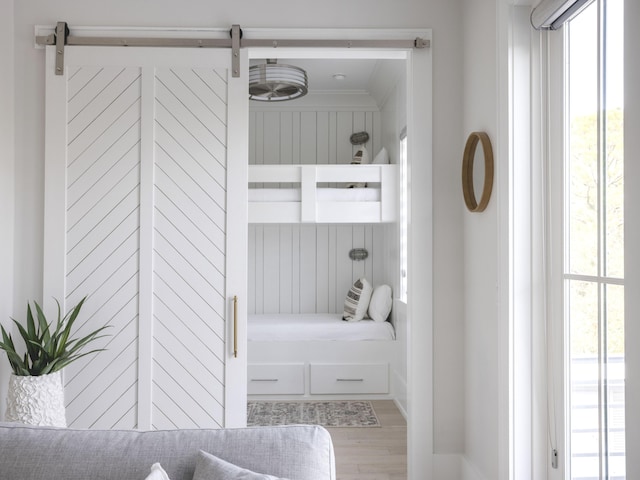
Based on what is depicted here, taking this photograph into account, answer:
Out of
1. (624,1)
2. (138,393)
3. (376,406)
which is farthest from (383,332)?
(624,1)

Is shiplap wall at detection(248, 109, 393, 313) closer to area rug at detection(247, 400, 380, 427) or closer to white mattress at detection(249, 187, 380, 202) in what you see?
white mattress at detection(249, 187, 380, 202)

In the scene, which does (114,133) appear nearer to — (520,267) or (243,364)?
(243,364)

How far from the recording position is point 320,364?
4883 millimetres

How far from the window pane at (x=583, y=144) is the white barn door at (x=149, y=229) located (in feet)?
5.44

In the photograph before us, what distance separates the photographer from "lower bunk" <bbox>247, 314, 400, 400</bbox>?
191 inches

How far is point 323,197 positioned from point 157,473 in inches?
142

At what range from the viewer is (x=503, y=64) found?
2.49m

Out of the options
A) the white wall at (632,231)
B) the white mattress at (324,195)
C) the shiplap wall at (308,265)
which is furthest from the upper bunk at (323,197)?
the white wall at (632,231)

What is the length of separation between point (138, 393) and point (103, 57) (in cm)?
178

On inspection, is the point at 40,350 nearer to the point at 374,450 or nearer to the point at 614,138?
the point at 374,450

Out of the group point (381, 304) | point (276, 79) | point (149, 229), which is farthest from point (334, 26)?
point (381, 304)

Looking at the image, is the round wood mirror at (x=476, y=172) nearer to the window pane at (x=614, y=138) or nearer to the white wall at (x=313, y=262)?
the window pane at (x=614, y=138)

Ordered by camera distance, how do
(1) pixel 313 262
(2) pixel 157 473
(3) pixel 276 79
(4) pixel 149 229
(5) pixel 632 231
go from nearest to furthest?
(2) pixel 157 473, (5) pixel 632 231, (4) pixel 149 229, (3) pixel 276 79, (1) pixel 313 262

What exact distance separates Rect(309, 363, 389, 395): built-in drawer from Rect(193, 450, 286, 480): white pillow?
349 centimetres
